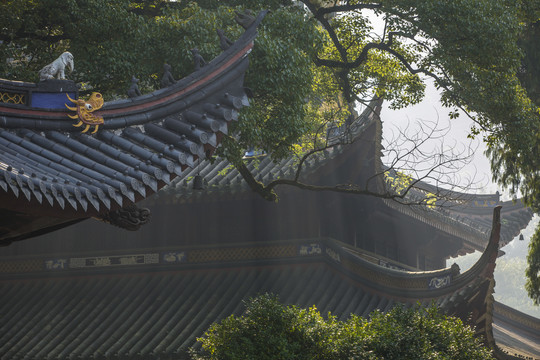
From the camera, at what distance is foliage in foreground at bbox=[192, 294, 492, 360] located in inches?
326

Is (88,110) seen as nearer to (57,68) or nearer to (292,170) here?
(57,68)

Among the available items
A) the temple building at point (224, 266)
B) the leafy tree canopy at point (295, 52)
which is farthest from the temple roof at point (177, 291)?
the leafy tree canopy at point (295, 52)

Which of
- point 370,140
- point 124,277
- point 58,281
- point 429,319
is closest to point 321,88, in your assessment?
point 370,140

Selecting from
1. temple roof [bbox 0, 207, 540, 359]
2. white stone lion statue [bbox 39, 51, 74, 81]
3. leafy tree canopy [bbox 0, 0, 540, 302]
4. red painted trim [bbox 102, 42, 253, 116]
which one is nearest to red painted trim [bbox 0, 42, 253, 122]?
red painted trim [bbox 102, 42, 253, 116]

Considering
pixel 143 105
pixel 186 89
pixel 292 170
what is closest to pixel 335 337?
pixel 186 89

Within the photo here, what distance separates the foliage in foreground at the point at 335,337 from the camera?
829cm

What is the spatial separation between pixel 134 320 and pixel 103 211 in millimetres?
7420

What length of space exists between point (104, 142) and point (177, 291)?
7306mm

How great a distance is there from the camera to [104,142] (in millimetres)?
7875

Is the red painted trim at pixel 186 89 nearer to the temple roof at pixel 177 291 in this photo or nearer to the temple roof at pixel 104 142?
the temple roof at pixel 104 142

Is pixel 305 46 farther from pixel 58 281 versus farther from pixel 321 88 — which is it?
pixel 58 281

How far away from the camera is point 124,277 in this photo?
1543 centimetres

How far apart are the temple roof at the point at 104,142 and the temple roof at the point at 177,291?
5.69 m

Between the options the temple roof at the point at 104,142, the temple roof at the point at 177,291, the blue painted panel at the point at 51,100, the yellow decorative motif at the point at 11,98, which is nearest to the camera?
the temple roof at the point at 104,142
